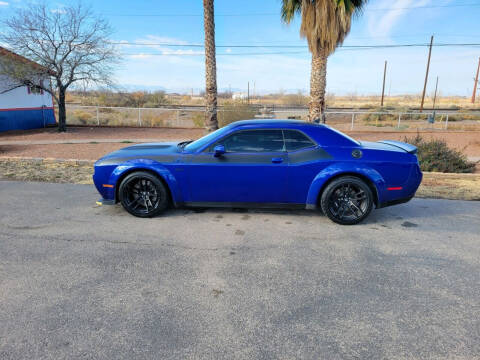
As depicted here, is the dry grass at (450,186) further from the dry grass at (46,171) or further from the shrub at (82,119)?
the shrub at (82,119)

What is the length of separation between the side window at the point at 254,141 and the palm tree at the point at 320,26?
6.94m

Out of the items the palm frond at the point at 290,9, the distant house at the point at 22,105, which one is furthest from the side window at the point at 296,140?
the distant house at the point at 22,105

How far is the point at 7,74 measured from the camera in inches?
631

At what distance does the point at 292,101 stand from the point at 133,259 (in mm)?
58442

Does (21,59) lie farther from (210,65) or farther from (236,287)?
(236,287)

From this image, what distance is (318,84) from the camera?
13.4m

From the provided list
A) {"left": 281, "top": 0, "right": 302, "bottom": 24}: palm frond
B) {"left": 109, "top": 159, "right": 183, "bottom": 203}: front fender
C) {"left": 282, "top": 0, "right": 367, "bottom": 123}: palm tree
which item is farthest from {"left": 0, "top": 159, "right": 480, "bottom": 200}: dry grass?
{"left": 281, "top": 0, "right": 302, "bottom": 24}: palm frond

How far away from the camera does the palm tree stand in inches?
471

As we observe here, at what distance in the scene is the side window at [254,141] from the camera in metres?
4.82

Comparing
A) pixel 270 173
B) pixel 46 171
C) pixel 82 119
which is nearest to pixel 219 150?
pixel 270 173

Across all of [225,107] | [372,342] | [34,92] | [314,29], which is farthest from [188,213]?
[34,92]

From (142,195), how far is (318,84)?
10.4m

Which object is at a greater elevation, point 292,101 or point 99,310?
point 292,101

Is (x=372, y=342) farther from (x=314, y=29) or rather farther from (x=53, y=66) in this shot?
(x=53, y=66)
